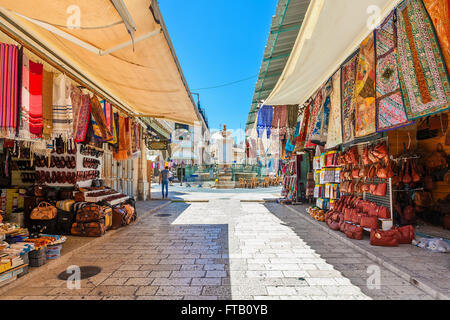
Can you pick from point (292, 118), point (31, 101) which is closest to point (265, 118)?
point (292, 118)

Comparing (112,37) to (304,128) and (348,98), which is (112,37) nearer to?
(348,98)

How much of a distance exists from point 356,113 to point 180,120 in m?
5.89

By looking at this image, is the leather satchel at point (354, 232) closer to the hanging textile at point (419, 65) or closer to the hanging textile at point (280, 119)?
the hanging textile at point (419, 65)

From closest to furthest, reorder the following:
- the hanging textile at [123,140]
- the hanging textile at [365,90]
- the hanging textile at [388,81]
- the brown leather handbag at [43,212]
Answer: the hanging textile at [388,81] < the hanging textile at [365,90] < the brown leather handbag at [43,212] < the hanging textile at [123,140]

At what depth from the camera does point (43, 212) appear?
16.3 feet

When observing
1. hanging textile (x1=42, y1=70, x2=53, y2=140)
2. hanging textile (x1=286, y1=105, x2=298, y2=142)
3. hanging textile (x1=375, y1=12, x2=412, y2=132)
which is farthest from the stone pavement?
hanging textile (x1=42, y1=70, x2=53, y2=140)

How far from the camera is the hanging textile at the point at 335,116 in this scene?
18.9 ft

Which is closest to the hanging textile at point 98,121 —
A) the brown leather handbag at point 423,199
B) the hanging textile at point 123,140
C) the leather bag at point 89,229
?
the hanging textile at point 123,140

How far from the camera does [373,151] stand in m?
4.71

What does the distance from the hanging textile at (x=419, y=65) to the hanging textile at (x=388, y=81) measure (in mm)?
251

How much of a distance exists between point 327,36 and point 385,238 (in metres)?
4.00

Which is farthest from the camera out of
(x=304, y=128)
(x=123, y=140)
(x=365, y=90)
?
(x=304, y=128)

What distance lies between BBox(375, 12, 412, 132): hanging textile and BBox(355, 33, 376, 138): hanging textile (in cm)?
32

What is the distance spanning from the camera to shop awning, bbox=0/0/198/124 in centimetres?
283
